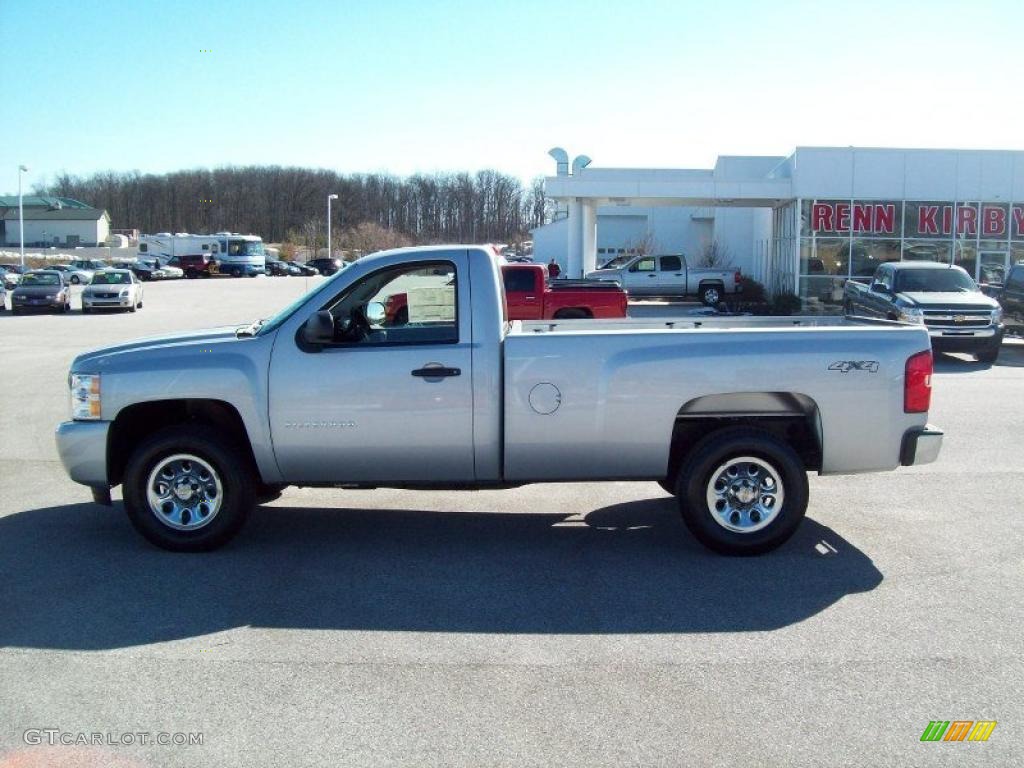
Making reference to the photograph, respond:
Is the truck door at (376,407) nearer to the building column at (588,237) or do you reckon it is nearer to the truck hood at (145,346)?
the truck hood at (145,346)

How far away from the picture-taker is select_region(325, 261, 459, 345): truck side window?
702 cm

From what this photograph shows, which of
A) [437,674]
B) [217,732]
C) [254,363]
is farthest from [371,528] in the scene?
[217,732]

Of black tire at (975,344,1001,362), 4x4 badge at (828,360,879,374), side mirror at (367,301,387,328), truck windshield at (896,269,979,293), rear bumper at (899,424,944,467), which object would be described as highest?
truck windshield at (896,269,979,293)

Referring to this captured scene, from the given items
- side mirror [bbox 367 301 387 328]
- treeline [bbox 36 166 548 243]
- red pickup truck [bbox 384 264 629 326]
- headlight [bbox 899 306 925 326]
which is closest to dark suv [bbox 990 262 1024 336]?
headlight [bbox 899 306 925 326]

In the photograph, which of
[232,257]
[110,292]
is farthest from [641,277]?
[232,257]

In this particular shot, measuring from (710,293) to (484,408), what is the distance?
104 feet

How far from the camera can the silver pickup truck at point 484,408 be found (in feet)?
22.4

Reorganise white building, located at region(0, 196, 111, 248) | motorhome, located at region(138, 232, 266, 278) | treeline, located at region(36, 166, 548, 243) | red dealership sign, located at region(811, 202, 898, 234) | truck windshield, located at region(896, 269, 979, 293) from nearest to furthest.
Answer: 1. truck windshield, located at region(896, 269, 979, 293)
2. red dealership sign, located at region(811, 202, 898, 234)
3. motorhome, located at region(138, 232, 266, 278)
4. white building, located at region(0, 196, 111, 248)
5. treeline, located at region(36, 166, 548, 243)

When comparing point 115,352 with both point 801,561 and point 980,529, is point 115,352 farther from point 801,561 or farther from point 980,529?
point 980,529

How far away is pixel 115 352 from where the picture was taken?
7109 millimetres

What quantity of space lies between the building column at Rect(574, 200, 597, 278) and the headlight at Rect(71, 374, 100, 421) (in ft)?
106

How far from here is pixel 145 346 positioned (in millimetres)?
7160

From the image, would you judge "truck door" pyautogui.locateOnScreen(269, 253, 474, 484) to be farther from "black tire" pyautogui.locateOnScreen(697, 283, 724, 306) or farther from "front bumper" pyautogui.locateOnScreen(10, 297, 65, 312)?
"front bumper" pyautogui.locateOnScreen(10, 297, 65, 312)

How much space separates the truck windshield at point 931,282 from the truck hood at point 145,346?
56.3ft
